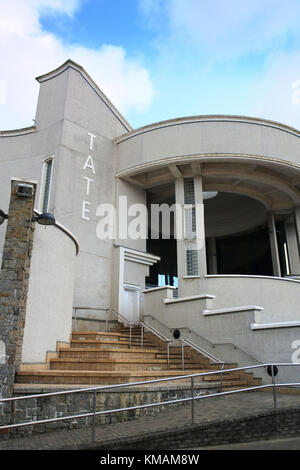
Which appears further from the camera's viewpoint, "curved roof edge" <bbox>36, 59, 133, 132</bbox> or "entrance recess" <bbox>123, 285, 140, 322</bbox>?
"curved roof edge" <bbox>36, 59, 133, 132</bbox>

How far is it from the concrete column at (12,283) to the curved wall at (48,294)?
93 cm

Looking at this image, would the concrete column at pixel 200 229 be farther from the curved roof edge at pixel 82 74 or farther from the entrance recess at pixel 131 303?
the curved roof edge at pixel 82 74

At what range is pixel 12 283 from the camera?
23.4ft

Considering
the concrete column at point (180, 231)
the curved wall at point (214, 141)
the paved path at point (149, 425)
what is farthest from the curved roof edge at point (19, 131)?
the paved path at point (149, 425)

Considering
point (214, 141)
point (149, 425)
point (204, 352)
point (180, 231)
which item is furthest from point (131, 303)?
point (149, 425)

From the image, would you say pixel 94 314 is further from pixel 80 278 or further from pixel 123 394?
pixel 123 394

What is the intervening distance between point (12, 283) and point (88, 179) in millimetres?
9806

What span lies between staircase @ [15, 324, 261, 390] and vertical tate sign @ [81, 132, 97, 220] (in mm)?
5744

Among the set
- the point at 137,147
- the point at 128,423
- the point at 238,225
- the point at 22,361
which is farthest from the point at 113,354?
the point at 238,225

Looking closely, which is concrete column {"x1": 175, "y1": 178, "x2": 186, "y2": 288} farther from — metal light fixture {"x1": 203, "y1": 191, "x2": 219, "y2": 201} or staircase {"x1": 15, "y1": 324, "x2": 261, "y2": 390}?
metal light fixture {"x1": 203, "y1": 191, "x2": 219, "y2": 201}

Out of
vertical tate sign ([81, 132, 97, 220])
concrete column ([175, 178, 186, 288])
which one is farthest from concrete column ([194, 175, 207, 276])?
vertical tate sign ([81, 132, 97, 220])

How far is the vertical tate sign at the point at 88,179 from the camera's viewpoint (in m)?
15.9

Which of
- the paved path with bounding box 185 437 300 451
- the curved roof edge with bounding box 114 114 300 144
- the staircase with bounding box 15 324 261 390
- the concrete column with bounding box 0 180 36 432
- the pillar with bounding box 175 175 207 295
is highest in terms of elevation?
the curved roof edge with bounding box 114 114 300 144

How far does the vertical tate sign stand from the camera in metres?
15.9
